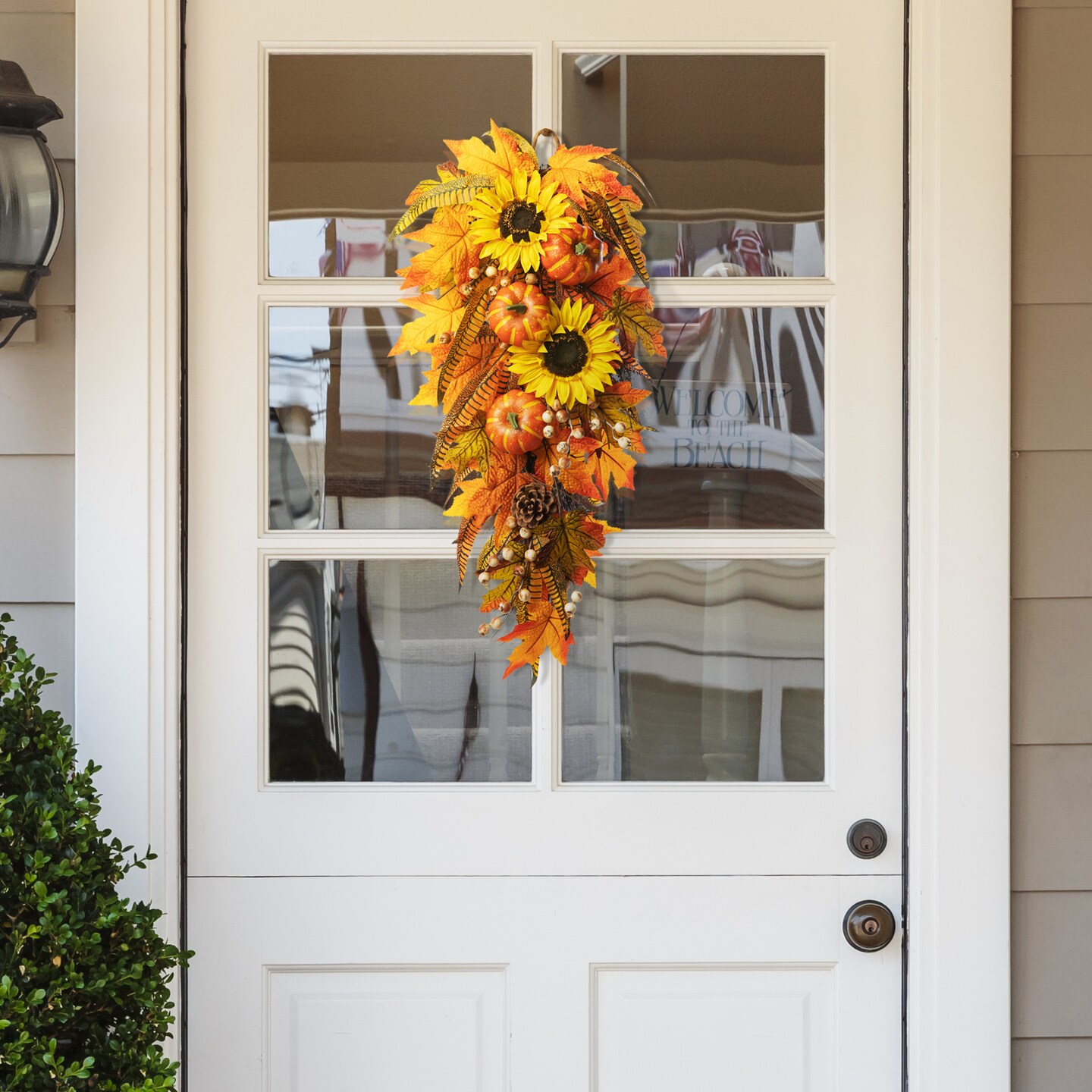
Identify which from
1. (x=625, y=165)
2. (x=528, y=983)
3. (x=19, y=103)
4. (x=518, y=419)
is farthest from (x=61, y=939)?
(x=625, y=165)

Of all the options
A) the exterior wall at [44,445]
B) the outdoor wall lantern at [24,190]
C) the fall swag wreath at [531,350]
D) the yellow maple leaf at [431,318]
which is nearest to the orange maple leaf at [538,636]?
the fall swag wreath at [531,350]

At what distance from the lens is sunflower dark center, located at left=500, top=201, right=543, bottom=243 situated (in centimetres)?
116

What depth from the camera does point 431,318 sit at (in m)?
1.22

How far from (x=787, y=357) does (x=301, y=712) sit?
85cm

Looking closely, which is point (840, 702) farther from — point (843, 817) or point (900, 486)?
point (900, 486)

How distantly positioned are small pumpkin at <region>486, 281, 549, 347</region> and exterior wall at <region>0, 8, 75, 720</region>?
59cm

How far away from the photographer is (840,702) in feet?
4.20

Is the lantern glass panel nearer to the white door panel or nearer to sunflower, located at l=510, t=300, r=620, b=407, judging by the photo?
sunflower, located at l=510, t=300, r=620, b=407

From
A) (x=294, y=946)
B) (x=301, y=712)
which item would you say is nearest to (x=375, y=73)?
(x=301, y=712)

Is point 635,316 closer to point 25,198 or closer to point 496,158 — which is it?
point 496,158

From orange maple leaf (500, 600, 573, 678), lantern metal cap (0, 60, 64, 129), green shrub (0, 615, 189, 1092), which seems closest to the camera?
green shrub (0, 615, 189, 1092)

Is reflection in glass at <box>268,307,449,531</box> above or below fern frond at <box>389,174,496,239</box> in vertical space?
below

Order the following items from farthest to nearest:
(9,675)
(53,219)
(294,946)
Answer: (294,946) < (53,219) < (9,675)

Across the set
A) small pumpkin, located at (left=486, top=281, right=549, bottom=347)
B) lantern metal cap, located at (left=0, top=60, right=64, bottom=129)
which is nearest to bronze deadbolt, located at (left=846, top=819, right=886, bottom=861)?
small pumpkin, located at (left=486, top=281, right=549, bottom=347)
